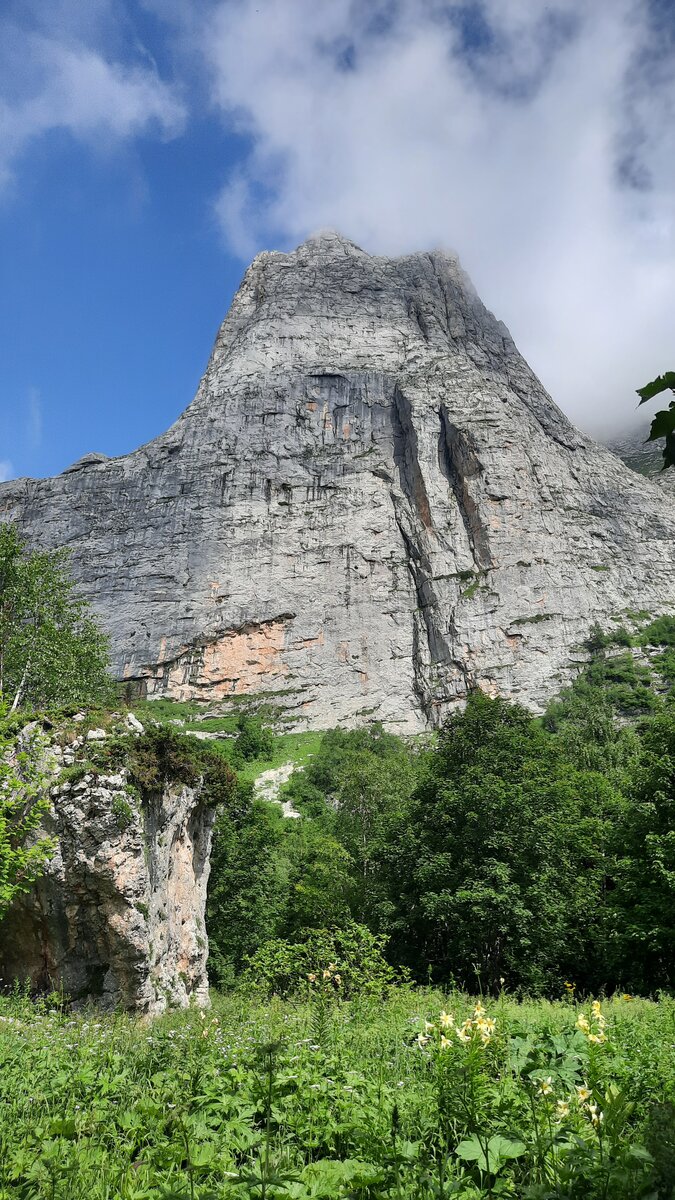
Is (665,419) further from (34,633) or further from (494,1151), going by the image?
(34,633)

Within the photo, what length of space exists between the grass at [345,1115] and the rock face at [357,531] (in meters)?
59.8

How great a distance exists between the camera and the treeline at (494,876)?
15547 millimetres

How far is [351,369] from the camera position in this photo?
87.2 metres

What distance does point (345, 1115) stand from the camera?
4.18 meters

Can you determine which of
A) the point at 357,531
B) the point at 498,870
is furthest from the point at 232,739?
the point at 498,870

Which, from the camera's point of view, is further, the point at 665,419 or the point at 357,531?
the point at 357,531

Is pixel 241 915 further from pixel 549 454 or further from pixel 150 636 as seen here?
pixel 549 454

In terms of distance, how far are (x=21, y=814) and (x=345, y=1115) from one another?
362 inches

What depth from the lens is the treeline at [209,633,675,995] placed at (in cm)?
1555

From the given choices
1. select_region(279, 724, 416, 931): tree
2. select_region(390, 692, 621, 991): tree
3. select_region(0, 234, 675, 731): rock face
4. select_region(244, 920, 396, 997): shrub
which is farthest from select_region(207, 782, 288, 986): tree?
select_region(0, 234, 675, 731): rock face

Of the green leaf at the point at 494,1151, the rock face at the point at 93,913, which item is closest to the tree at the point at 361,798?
the rock face at the point at 93,913

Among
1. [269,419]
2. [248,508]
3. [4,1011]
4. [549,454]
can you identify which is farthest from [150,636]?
[4,1011]

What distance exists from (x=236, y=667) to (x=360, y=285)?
2386 inches

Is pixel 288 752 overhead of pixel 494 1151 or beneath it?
overhead
